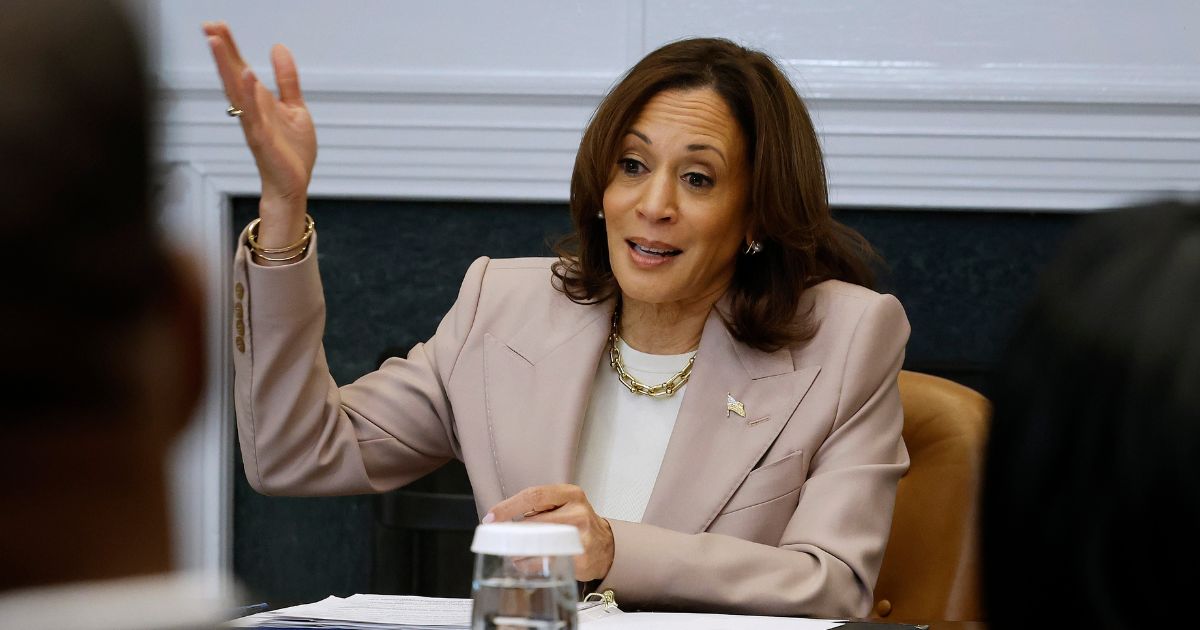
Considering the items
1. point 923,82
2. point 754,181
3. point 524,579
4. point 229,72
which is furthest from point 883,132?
point 524,579

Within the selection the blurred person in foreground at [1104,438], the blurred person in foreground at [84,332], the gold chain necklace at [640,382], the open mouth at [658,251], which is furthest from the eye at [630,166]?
the blurred person in foreground at [84,332]

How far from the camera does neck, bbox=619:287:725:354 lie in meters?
2.03

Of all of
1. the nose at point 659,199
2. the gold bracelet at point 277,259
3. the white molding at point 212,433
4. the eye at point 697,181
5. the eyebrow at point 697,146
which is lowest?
the white molding at point 212,433

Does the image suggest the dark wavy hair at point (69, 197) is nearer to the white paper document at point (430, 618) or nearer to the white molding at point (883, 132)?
the white paper document at point (430, 618)

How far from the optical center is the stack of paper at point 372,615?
1250 millimetres

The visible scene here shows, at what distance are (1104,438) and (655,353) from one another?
156 cm

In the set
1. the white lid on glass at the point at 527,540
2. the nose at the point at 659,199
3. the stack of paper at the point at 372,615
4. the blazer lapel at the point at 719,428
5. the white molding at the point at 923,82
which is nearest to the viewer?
the white lid on glass at the point at 527,540

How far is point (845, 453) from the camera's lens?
1792 mm

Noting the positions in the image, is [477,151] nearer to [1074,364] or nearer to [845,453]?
[845,453]

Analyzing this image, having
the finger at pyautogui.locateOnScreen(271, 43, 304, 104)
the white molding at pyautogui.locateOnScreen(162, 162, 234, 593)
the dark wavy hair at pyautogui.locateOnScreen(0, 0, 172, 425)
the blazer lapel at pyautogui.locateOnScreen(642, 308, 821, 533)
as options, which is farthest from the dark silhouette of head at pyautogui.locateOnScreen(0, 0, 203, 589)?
the white molding at pyautogui.locateOnScreen(162, 162, 234, 593)

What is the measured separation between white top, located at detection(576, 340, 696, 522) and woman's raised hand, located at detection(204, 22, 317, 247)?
21.0 inches

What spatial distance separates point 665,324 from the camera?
204cm

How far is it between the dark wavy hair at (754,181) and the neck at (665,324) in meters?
0.05

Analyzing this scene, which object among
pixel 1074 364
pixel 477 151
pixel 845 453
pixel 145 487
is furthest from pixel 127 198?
pixel 477 151
